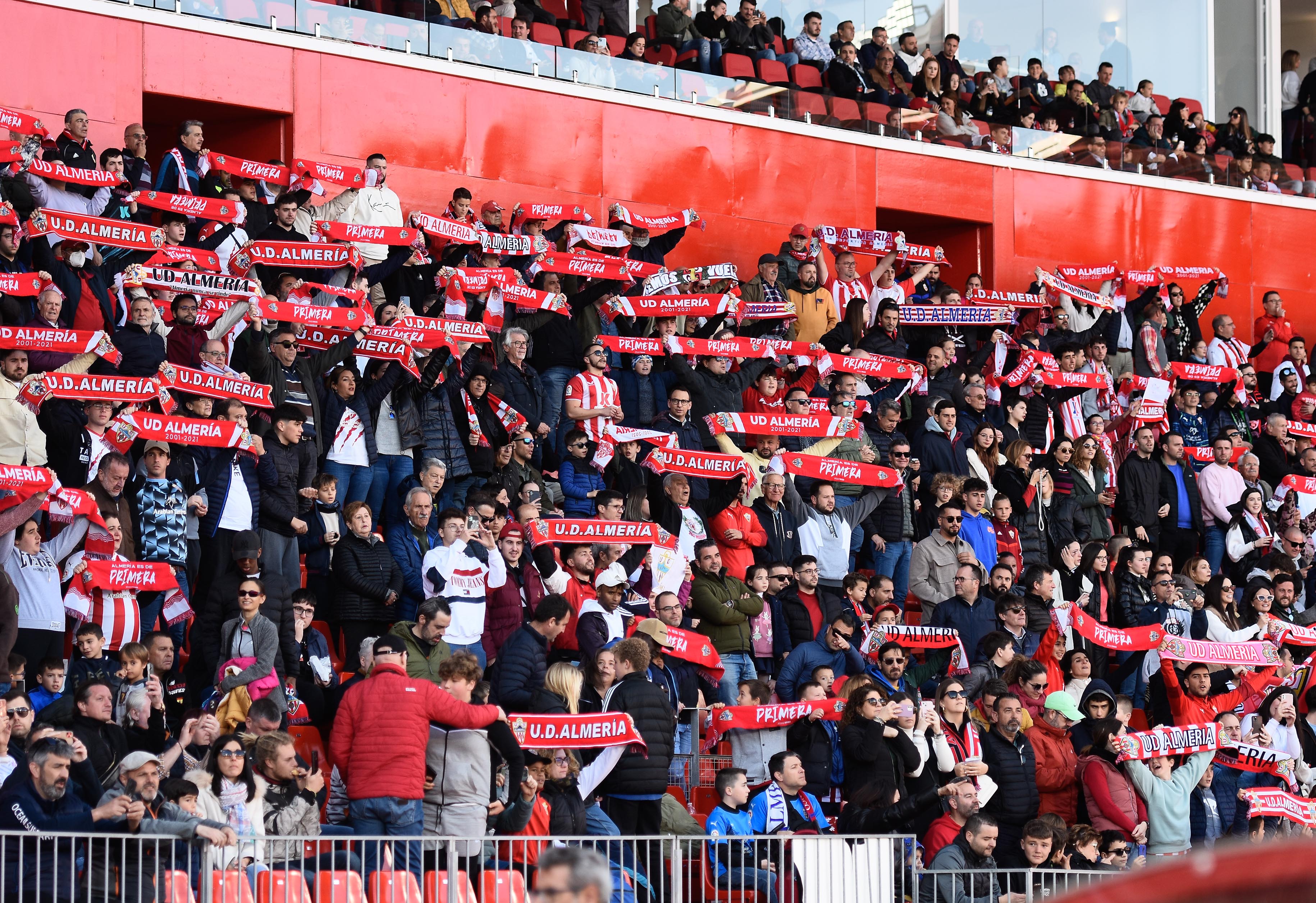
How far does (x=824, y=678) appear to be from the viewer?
1091 cm

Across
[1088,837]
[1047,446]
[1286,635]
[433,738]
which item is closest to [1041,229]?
[1047,446]

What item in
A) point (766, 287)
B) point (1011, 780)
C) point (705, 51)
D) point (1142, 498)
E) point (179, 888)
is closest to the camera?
point (179, 888)

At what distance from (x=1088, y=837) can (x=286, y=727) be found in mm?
4343

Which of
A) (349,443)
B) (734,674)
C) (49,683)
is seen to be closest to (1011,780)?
(734,674)

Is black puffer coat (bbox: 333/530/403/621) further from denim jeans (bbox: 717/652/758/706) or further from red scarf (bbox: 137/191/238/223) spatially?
red scarf (bbox: 137/191/238/223)

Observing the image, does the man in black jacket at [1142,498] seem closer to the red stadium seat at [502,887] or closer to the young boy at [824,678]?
the young boy at [824,678]

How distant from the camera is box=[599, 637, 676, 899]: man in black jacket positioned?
935 centimetres

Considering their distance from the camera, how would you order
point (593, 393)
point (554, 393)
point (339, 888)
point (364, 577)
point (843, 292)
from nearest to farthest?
point (339, 888), point (364, 577), point (593, 393), point (554, 393), point (843, 292)

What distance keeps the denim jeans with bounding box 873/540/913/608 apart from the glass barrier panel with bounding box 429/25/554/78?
692cm

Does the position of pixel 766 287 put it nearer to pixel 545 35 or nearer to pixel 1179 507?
pixel 545 35

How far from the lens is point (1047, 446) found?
16.4 meters

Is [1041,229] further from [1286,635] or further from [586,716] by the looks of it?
[586,716]

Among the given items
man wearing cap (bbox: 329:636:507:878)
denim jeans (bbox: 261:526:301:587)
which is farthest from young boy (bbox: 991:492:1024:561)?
man wearing cap (bbox: 329:636:507:878)

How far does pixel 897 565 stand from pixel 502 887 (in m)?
6.88
